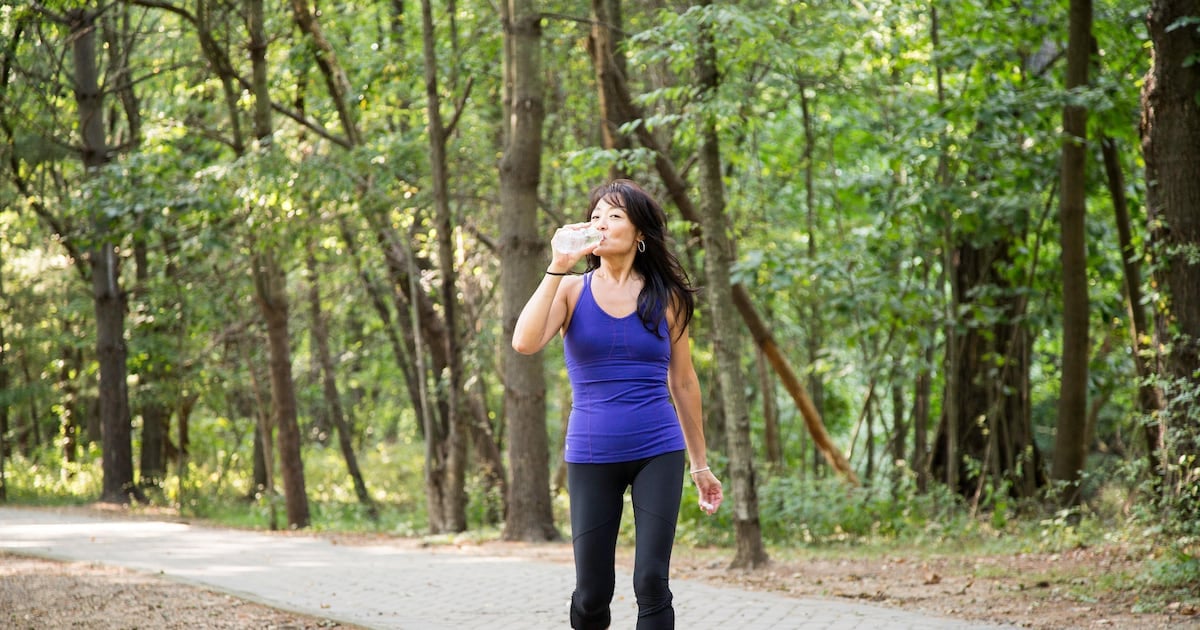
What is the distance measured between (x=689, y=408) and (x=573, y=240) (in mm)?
893

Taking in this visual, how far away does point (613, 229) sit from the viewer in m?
4.56

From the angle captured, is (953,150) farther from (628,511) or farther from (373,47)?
(373,47)

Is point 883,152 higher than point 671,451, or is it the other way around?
Answer: point 883,152

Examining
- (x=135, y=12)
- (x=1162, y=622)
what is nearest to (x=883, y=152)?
(x=1162, y=622)

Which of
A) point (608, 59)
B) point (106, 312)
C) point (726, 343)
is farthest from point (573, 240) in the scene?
point (106, 312)

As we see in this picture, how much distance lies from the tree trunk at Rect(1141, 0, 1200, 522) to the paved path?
3409mm

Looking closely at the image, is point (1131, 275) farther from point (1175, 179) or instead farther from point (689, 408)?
point (689, 408)

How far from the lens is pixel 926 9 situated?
14.1m

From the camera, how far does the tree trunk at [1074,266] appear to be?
38.2 ft

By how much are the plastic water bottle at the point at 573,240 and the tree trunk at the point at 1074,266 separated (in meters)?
8.48

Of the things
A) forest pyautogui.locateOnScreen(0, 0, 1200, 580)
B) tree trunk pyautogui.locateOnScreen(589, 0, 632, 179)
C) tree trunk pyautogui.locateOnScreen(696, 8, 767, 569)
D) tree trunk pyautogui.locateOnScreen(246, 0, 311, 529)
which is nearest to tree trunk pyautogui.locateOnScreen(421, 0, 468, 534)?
forest pyautogui.locateOnScreen(0, 0, 1200, 580)

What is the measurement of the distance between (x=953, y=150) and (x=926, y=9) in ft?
6.63

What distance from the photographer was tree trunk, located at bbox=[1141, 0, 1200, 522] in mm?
9055

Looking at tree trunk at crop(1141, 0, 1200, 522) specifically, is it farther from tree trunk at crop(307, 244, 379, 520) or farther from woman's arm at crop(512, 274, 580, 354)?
tree trunk at crop(307, 244, 379, 520)
